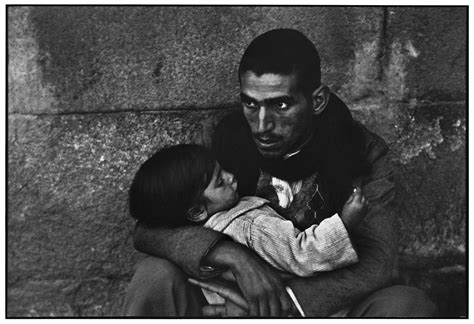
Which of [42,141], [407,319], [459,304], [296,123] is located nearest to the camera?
[407,319]

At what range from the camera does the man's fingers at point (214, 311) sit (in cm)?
205

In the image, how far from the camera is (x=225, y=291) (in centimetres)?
204

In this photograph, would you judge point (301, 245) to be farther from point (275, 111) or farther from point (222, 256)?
point (275, 111)

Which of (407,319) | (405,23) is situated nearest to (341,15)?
(405,23)

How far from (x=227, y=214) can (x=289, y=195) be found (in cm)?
26

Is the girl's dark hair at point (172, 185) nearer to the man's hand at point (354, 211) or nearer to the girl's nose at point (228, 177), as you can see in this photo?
the girl's nose at point (228, 177)

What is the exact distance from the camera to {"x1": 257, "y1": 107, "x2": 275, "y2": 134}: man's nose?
2.12m

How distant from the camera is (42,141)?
235 cm

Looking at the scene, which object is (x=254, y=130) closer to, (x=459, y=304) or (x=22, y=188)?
(x=22, y=188)

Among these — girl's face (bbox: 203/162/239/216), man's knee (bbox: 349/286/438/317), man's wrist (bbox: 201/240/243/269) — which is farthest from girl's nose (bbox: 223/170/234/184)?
man's knee (bbox: 349/286/438/317)

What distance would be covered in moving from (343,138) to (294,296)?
53 cm

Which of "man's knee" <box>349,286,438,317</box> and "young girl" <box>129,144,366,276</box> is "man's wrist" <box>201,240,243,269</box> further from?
"man's knee" <box>349,286,438,317</box>

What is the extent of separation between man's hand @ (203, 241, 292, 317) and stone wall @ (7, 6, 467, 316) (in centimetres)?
49

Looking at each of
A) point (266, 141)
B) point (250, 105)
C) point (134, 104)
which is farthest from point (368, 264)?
point (134, 104)
